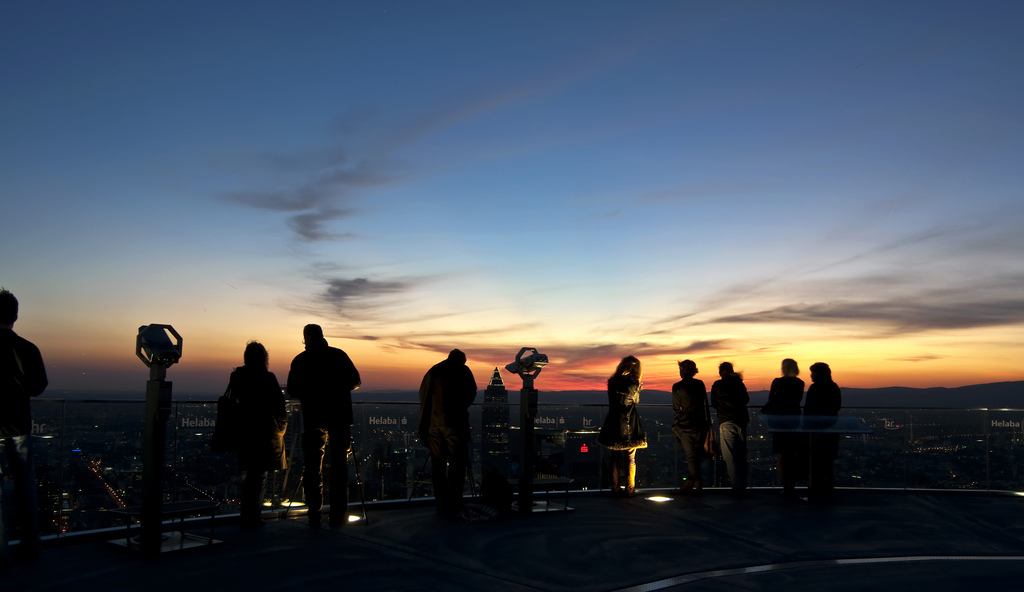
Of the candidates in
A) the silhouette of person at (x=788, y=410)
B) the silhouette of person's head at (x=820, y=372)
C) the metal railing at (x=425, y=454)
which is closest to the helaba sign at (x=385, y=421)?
the metal railing at (x=425, y=454)

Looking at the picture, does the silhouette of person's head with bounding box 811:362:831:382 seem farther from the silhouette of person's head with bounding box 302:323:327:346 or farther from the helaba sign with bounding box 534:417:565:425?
the silhouette of person's head with bounding box 302:323:327:346

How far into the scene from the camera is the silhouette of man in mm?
7637

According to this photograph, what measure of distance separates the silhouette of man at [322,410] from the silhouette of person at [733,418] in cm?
524

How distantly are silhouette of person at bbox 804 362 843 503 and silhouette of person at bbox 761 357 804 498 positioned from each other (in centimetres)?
18

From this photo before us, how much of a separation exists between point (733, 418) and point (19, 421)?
837cm

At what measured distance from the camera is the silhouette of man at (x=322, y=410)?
25.1 ft

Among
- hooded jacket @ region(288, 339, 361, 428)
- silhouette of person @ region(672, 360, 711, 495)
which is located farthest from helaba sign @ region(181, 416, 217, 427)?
silhouette of person @ region(672, 360, 711, 495)

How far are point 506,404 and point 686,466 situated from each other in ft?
9.76

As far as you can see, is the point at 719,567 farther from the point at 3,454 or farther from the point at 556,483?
the point at 3,454

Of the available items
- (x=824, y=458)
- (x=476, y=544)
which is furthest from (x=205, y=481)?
(x=824, y=458)

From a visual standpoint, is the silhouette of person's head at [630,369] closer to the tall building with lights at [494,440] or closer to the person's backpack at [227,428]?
the tall building with lights at [494,440]

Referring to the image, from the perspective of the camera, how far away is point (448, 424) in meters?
8.34

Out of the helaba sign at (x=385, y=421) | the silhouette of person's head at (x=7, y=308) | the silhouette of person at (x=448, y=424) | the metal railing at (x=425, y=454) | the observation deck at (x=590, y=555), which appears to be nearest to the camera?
the observation deck at (x=590, y=555)

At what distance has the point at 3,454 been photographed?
573cm
